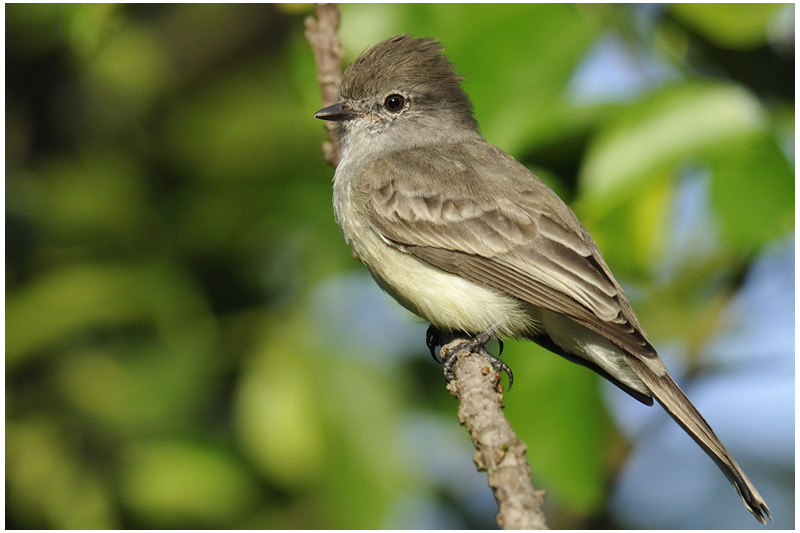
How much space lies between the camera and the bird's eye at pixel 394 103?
426 centimetres

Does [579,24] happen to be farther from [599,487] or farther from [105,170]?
[105,170]

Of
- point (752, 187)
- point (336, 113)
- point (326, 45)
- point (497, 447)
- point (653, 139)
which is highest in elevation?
point (336, 113)

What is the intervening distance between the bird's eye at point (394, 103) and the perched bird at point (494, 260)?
0.83 ft

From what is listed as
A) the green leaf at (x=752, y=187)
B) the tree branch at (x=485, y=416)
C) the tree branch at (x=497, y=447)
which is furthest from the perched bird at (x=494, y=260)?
the green leaf at (x=752, y=187)

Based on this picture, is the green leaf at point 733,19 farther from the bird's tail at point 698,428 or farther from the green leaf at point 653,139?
the bird's tail at point 698,428

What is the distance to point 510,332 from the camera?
11.6 ft

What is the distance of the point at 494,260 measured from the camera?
11.4 ft

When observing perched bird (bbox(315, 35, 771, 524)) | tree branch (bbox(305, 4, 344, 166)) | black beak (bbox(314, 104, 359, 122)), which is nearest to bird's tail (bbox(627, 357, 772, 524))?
perched bird (bbox(315, 35, 771, 524))

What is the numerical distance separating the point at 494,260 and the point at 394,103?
1.17 m

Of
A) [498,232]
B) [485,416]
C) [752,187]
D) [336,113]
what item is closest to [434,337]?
[498,232]

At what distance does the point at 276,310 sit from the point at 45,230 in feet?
3.77

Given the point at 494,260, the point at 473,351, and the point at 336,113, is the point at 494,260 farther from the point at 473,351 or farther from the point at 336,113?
the point at 336,113

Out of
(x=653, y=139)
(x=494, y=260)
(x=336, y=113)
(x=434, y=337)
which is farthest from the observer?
(x=336, y=113)

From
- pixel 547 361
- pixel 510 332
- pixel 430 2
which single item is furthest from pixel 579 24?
pixel 510 332
